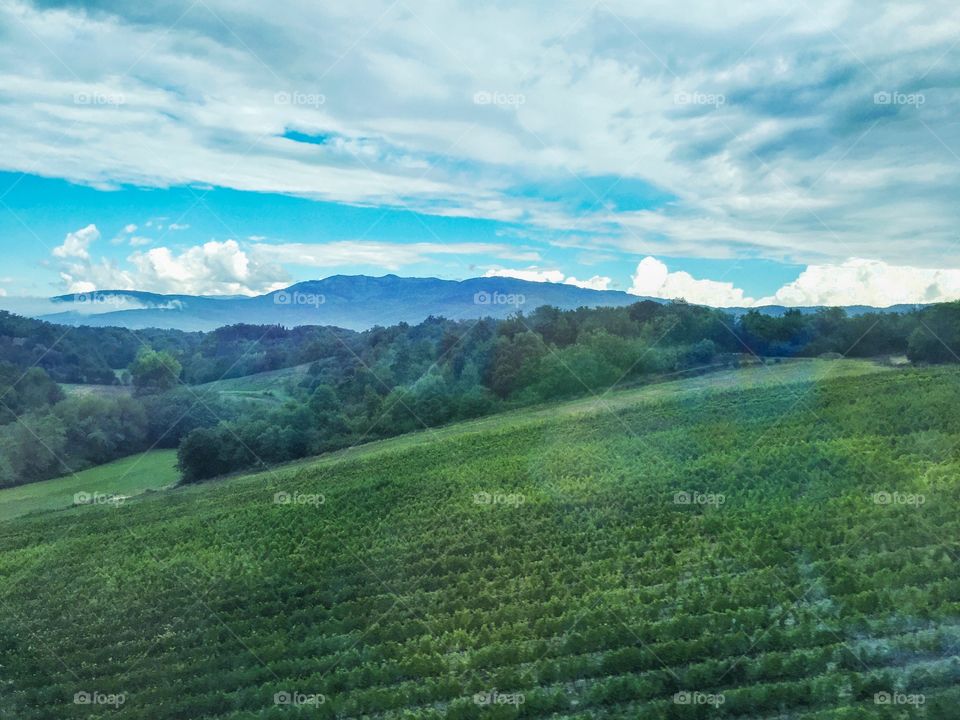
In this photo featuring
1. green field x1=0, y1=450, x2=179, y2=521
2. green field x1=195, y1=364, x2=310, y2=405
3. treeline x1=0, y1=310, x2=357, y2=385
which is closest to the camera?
green field x1=0, y1=450, x2=179, y2=521

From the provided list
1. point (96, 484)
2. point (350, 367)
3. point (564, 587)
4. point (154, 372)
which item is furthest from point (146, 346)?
point (564, 587)

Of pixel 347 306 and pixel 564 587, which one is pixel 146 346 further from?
pixel 564 587

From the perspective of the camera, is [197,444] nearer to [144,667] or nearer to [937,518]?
[144,667]

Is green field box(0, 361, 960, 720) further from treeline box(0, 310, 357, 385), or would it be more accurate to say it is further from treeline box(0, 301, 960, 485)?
treeline box(0, 310, 357, 385)

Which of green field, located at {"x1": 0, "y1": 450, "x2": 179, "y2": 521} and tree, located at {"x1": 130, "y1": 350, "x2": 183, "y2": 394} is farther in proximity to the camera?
tree, located at {"x1": 130, "y1": 350, "x2": 183, "y2": 394}

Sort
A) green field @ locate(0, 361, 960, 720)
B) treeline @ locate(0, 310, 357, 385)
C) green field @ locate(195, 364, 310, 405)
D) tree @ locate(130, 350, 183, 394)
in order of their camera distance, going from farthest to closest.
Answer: tree @ locate(130, 350, 183, 394) < treeline @ locate(0, 310, 357, 385) < green field @ locate(195, 364, 310, 405) < green field @ locate(0, 361, 960, 720)

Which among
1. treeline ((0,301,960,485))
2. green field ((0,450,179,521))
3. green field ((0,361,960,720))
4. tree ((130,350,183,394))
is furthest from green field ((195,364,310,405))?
green field ((0,361,960,720))

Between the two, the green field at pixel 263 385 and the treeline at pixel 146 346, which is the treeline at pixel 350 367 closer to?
the treeline at pixel 146 346
